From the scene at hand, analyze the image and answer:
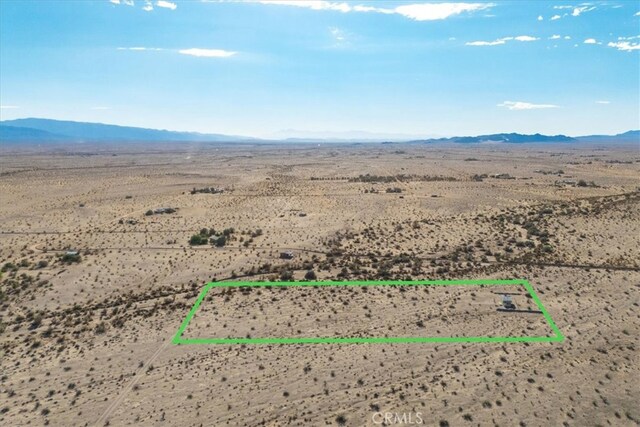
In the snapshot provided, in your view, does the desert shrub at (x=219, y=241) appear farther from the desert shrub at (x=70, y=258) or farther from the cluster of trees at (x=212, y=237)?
the desert shrub at (x=70, y=258)

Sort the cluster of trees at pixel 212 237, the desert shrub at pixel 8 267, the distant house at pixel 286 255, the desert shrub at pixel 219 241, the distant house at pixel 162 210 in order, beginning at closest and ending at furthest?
the desert shrub at pixel 8 267, the distant house at pixel 286 255, the desert shrub at pixel 219 241, the cluster of trees at pixel 212 237, the distant house at pixel 162 210

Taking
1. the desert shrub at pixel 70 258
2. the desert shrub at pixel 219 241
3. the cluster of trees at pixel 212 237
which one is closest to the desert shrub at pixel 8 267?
the desert shrub at pixel 70 258

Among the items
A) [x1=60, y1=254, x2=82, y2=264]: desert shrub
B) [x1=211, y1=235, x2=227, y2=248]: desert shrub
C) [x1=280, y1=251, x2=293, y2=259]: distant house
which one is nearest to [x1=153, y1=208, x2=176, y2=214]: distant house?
[x1=211, y1=235, x2=227, y2=248]: desert shrub

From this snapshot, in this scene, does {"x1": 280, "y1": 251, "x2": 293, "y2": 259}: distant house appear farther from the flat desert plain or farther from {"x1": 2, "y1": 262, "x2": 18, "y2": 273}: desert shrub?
{"x1": 2, "y1": 262, "x2": 18, "y2": 273}: desert shrub

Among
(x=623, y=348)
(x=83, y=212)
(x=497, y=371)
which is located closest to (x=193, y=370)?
(x=497, y=371)

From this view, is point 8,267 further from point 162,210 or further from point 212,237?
point 162,210

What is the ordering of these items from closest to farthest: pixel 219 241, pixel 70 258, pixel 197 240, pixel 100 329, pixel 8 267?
pixel 100 329
pixel 8 267
pixel 70 258
pixel 219 241
pixel 197 240

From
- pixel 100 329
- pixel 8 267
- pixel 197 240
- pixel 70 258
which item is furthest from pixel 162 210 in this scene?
pixel 100 329

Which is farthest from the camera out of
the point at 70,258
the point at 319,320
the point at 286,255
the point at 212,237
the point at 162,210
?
the point at 162,210
